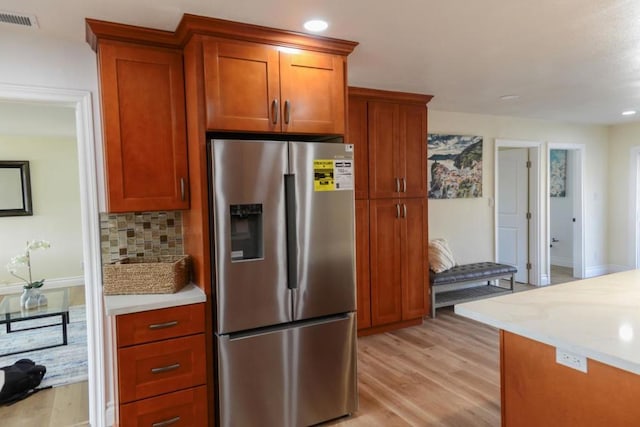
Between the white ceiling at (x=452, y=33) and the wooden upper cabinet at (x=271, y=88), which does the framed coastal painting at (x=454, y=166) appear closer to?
the white ceiling at (x=452, y=33)

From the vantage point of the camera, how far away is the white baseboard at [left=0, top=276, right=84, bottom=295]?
581 cm

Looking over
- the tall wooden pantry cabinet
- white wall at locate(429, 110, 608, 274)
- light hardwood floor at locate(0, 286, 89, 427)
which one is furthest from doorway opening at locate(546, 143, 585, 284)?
light hardwood floor at locate(0, 286, 89, 427)

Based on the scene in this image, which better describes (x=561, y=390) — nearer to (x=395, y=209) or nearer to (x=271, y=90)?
(x=271, y=90)

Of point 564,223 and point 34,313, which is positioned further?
point 564,223

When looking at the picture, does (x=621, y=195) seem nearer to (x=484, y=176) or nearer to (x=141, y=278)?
(x=484, y=176)

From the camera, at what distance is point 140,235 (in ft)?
8.59

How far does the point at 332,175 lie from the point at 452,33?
1.09 m

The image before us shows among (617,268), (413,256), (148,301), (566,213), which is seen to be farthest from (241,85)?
(617,268)

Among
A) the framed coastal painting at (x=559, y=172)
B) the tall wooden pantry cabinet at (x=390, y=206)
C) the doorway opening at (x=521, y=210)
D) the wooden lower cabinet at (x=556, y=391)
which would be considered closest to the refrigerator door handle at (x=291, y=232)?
the wooden lower cabinet at (x=556, y=391)

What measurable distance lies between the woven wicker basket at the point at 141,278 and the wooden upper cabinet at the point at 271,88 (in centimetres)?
82

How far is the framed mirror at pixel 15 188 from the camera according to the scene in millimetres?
5875

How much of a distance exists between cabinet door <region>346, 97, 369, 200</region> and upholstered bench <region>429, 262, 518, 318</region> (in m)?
1.36

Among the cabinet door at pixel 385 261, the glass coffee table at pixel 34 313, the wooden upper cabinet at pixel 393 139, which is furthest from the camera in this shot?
the cabinet door at pixel 385 261

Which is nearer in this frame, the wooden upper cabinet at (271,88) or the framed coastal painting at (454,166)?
the wooden upper cabinet at (271,88)
